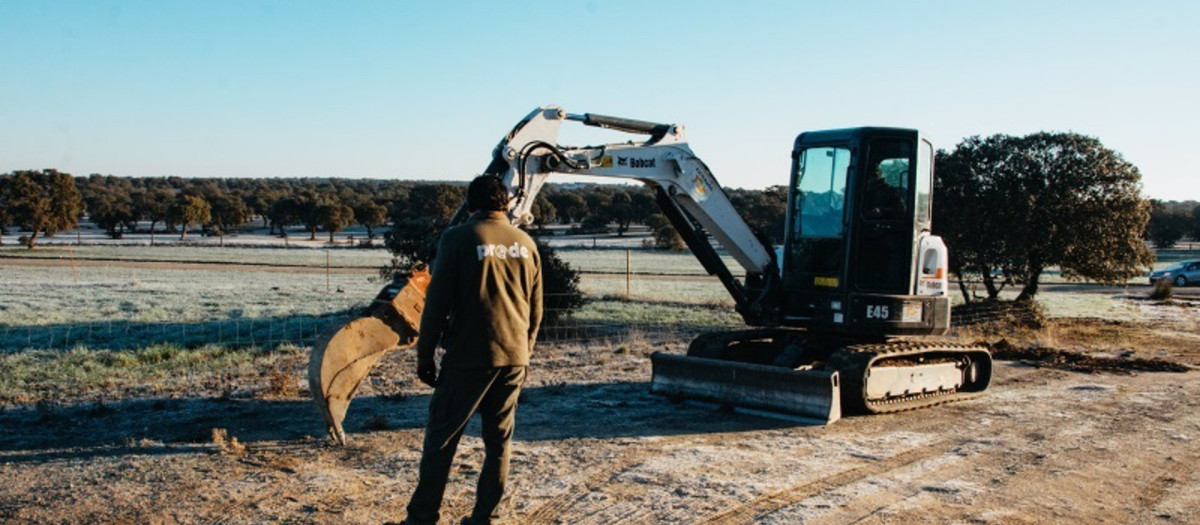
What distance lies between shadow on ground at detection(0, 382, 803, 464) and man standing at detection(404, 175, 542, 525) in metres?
3.13

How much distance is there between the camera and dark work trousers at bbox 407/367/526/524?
5.86 m

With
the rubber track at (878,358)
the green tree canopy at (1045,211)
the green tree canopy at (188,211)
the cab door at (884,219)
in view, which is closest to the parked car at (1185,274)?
the green tree canopy at (1045,211)

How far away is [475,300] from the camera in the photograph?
5.89 m

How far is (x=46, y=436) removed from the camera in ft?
29.9

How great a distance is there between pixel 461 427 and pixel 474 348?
1.58 feet

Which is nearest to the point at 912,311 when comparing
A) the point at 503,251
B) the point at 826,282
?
the point at 826,282

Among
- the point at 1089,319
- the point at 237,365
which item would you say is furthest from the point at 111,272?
the point at 1089,319

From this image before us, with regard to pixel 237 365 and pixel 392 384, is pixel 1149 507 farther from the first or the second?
pixel 237 365

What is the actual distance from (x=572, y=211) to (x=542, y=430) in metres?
89.0

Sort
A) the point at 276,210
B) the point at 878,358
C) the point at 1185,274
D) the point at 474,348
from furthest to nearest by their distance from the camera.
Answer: the point at 276,210 < the point at 1185,274 < the point at 878,358 < the point at 474,348

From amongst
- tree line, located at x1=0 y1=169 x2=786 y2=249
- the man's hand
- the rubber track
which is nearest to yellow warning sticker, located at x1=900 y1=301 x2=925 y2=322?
the rubber track

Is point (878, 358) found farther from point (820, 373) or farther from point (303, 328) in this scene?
point (303, 328)

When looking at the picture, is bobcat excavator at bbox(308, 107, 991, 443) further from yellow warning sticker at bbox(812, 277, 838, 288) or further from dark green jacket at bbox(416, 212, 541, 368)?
dark green jacket at bbox(416, 212, 541, 368)

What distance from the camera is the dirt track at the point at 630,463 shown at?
683 cm
